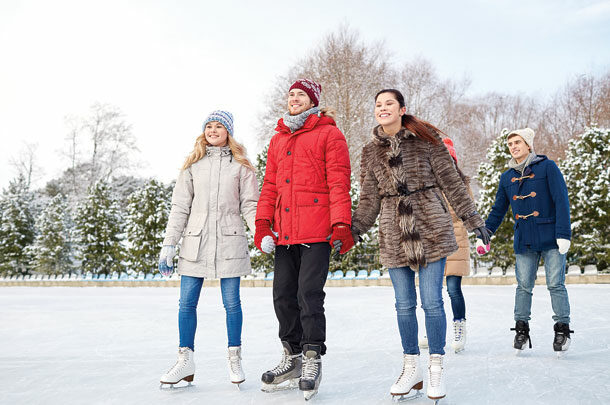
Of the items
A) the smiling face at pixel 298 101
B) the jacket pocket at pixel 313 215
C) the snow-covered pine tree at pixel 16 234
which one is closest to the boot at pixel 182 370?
the jacket pocket at pixel 313 215

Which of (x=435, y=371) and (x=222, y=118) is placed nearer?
(x=435, y=371)

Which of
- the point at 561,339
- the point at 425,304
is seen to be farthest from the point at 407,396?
the point at 561,339

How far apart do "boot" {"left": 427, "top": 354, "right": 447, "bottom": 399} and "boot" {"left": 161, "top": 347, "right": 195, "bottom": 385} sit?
1.34m

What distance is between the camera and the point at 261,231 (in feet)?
9.97

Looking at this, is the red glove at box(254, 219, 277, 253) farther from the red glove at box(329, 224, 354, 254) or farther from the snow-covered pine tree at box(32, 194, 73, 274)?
the snow-covered pine tree at box(32, 194, 73, 274)

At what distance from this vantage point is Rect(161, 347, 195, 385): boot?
297 cm

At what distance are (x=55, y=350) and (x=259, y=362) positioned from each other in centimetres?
186

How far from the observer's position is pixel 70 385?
313cm

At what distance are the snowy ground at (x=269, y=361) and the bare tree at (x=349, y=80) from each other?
14.3 meters

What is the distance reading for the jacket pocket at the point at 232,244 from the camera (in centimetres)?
316

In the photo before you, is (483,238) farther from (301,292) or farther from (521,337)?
(521,337)

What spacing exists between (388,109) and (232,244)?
1.19 meters

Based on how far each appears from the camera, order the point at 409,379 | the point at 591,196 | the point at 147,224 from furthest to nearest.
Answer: the point at 147,224 < the point at 591,196 < the point at 409,379

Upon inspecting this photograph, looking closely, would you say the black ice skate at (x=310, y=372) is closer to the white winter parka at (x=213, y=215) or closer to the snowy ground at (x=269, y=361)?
the snowy ground at (x=269, y=361)
